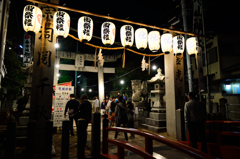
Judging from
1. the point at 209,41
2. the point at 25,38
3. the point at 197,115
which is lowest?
the point at 197,115

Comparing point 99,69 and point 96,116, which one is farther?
point 99,69

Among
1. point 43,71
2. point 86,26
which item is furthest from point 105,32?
point 43,71

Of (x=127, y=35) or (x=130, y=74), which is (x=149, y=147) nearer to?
(x=127, y=35)

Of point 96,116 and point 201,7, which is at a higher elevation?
point 201,7

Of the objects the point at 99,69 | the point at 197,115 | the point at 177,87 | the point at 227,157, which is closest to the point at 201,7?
the point at 177,87

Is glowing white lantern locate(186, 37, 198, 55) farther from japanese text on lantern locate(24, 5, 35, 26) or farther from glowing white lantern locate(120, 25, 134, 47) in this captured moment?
japanese text on lantern locate(24, 5, 35, 26)

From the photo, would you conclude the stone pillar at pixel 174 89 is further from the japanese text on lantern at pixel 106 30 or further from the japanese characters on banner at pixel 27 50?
the japanese characters on banner at pixel 27 50

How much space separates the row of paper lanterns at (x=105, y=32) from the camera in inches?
234

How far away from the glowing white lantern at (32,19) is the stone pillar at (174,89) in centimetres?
731

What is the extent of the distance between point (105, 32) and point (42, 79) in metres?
3.85

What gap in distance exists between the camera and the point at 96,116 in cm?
494

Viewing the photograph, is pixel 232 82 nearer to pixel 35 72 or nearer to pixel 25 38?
pixel 35 72

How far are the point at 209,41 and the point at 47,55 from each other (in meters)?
25.9

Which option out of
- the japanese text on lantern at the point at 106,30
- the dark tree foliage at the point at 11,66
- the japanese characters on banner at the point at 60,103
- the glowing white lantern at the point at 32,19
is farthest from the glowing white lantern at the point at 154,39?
the dark tree foliage at the point at 11,66
